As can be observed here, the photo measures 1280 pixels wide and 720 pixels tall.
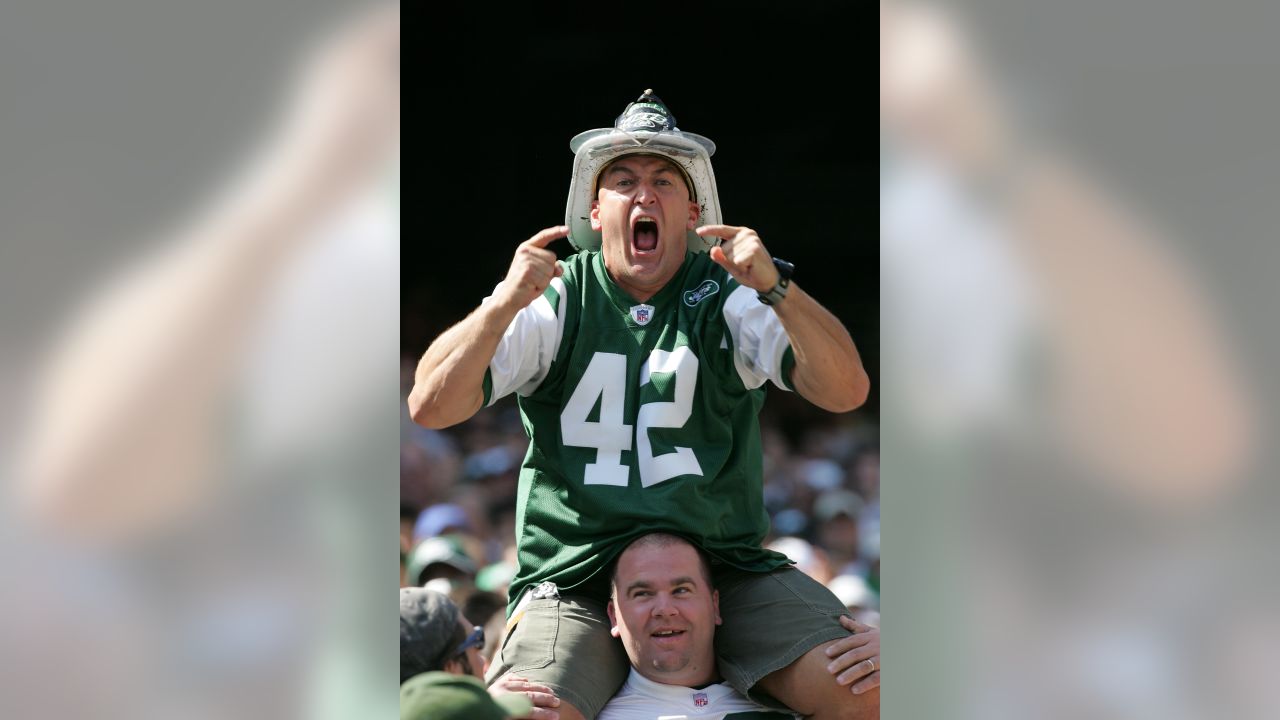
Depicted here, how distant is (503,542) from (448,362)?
2.90m

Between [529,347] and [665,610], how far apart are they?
2.02ft

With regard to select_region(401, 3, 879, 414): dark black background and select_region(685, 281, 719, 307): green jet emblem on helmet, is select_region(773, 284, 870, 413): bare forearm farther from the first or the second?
select_region(401, 3, 879, 414): dark black background

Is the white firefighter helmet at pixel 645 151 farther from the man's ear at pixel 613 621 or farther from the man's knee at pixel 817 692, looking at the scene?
the man's knee at pixel 817 692

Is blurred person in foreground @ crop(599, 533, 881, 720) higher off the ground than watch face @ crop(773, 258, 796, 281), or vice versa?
watch face @ crop(773, 258, 796, 281)

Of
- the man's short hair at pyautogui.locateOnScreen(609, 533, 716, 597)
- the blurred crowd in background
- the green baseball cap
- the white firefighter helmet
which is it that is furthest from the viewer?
the blurred crowd in background

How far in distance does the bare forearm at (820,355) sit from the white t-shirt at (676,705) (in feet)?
2.06

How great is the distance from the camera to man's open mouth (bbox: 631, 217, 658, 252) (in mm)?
2877

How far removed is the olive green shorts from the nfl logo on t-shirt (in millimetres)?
598

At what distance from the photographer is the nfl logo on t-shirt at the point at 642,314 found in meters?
2.90

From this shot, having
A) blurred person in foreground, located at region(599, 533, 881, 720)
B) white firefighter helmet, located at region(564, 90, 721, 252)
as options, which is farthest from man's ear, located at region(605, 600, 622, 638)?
white firefighter helmet, located at region(564, 90, 721, 252)

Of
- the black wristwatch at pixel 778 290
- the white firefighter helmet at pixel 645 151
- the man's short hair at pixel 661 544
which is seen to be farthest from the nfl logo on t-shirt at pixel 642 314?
the man's short hair at pixel 661 544
